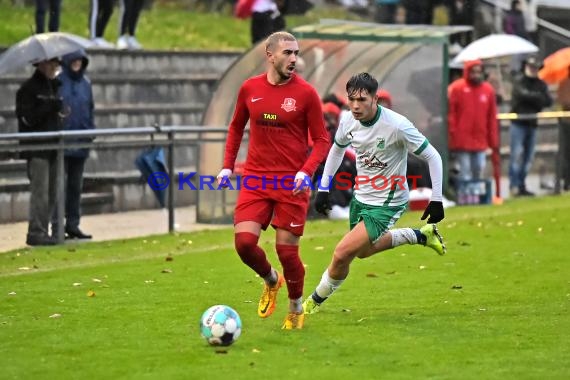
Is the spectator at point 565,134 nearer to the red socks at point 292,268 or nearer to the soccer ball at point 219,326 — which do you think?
the red socks at point 292,268

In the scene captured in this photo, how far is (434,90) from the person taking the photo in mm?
21984

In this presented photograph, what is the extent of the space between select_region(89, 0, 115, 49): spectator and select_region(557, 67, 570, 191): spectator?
7325mm

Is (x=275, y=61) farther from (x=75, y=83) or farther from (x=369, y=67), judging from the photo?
(x=369, y=67)

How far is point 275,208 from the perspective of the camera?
11023 mm

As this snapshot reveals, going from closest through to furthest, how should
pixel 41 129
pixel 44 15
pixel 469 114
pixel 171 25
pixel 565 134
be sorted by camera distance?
1. pixel 41 129
2. pixel 469 114
3. pixel 44 15
4. pixel 565 134
5. pixel 171 25

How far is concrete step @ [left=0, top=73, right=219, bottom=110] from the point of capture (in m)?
22.8

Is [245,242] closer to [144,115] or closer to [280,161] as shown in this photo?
[280,161]

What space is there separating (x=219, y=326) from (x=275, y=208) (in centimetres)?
140

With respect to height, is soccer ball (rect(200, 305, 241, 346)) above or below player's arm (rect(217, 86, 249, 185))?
below

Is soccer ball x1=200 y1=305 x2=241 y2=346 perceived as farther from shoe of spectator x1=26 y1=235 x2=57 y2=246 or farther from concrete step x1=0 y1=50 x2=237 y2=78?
concrete step x1=0 y1=50 x2=237 y2=78

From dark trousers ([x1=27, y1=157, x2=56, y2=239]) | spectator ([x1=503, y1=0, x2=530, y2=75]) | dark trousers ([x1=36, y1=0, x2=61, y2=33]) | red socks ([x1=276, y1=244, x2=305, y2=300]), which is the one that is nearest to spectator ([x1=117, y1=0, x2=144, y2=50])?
dark trousers ([x1=36, y1=0, x2=61, y2=33])

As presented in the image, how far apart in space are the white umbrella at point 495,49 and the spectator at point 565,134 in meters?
1.39
